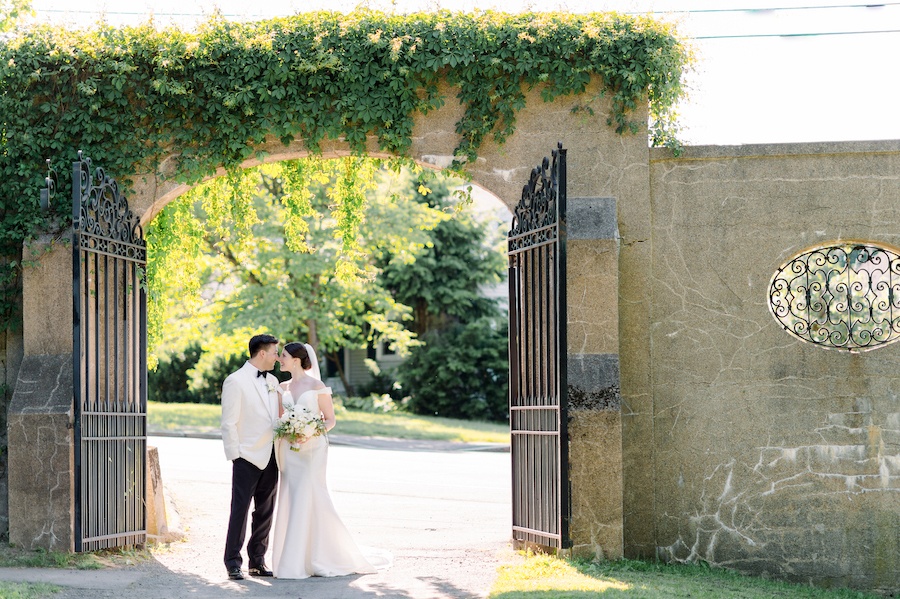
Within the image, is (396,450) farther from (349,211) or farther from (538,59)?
(538,59)

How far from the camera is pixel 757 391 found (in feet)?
30.5

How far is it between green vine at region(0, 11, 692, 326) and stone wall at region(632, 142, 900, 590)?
95 cm

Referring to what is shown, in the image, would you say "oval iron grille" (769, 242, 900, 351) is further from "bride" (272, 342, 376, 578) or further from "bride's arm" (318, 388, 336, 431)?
"bride" (272, 342, 376, 578)

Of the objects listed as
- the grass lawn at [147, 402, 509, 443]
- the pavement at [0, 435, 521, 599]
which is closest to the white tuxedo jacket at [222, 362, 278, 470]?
the pavement at [0, 435, 521, 599]

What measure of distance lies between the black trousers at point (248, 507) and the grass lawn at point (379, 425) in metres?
14.1

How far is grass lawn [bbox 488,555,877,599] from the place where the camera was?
738cm

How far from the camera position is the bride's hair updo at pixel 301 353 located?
29.3ft

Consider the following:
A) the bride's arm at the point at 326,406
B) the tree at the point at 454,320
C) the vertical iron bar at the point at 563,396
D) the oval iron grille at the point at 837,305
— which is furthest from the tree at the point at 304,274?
the vertical iron bar at the point at 563,396

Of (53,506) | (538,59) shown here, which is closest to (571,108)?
(538,59)

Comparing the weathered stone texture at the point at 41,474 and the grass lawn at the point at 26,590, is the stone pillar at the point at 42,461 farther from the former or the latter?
the grass lawn at the point at 26,590

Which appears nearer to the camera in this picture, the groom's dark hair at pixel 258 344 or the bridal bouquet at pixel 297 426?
the bridal bouquet at pixel 297 426

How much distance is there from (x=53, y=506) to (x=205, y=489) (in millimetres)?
5454

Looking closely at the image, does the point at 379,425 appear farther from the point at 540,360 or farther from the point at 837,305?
the point at 837,305

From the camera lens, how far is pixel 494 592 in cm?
746
